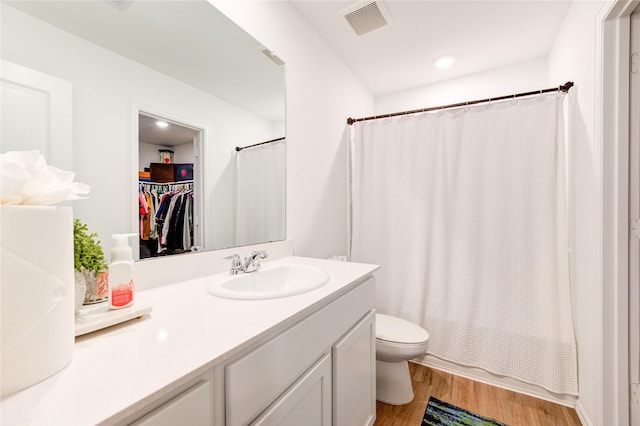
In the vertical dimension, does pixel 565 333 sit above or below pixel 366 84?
below

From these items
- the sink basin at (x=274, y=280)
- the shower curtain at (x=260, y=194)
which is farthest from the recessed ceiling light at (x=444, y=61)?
the sink basin at (x=274, y=280)

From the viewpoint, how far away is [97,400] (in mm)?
391

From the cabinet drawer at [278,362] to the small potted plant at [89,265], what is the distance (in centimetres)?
42

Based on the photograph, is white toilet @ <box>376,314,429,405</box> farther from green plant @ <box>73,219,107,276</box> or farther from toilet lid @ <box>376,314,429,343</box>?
green plant @ <box>73,219,107,276</box>

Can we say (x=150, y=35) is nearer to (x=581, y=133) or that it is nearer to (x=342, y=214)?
(x=342, y=214)

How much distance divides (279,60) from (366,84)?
137 cm

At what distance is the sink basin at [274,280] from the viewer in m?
1.02

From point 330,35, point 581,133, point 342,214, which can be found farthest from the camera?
point 342,214

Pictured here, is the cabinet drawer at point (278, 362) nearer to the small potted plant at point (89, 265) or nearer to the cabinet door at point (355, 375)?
the cabinet door at point (355, 375)

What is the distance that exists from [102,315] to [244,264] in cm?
56

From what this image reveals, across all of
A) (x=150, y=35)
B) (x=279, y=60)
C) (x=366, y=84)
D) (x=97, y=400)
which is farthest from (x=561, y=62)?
(x=97, y=400)

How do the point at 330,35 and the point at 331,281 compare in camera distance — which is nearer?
the point at 331,281

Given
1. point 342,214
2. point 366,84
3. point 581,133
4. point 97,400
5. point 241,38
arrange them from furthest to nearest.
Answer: point 366,84 → point 342,214 → point 581,133 → point 241,38 → point 97,400

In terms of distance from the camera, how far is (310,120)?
1783 mm
